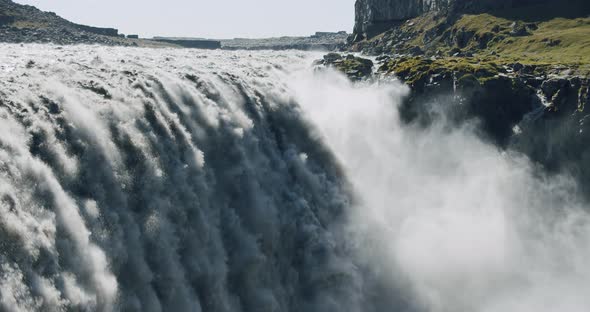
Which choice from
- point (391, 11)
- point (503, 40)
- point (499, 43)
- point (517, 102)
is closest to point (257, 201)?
point (517, 102)

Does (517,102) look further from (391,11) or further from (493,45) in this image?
(391,11)

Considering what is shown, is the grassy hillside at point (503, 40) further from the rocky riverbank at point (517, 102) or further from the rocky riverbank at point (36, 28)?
the rocky riverbank at point (36, 28)

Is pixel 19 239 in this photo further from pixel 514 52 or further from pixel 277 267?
pixel 514 52

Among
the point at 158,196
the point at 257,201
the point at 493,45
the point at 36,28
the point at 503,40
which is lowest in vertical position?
the point at 257,201

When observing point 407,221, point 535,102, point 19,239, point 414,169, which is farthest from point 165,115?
point 535,102

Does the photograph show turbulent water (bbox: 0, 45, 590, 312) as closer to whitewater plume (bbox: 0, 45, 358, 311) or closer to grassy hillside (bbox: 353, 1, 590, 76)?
whitewater plume (bbox: 0, 45, 358, 311)

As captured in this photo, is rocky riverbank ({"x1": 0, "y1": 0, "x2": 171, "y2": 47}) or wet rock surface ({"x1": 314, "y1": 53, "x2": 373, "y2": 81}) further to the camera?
A: rocky riverbank ({"x1": 0, "y1": 0, "x2": 171, "y2": 47})

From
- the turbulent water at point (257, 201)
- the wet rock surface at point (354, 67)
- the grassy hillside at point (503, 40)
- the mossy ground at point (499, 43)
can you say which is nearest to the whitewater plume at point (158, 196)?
the turbulent water at point (257, 201)

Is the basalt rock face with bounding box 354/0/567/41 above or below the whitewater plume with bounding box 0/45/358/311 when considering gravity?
above

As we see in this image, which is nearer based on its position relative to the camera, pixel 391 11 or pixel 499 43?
pixel 499 43

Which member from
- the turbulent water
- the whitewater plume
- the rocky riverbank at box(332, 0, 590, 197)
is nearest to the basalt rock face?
the rocky riverbank at box(332, 0, 590, 197)

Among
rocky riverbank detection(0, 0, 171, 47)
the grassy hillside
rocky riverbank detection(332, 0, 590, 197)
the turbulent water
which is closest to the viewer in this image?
the turbulent water
